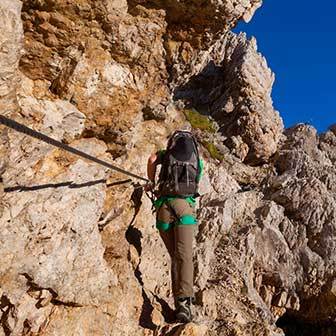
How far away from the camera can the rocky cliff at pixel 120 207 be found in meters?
7.11

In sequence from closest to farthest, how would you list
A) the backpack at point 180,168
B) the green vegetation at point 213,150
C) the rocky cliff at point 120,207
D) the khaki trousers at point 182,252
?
the rocky cliff at point 120,207 → the khaki trousers at point 182,252 → the backpack at point 180,168 → the green vegetation at point 213,150

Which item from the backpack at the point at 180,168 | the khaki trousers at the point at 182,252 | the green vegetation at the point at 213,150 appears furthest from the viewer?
the green vegetation at the point at 213,150

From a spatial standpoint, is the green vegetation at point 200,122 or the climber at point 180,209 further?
the green vegetation at point 200,122

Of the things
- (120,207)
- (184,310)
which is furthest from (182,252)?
(120,207)

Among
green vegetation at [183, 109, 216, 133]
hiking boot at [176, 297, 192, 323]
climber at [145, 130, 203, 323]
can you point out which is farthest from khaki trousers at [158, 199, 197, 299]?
green vegetation at [183, 109, 216, 133]

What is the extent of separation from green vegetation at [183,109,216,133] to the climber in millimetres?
10971

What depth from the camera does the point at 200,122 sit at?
65.8ft

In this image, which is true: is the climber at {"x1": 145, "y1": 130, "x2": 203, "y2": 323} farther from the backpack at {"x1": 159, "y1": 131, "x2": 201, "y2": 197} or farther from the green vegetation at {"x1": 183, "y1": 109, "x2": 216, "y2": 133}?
the green vegetation at {"x1": 183, "y1": 109, "x2": 216, "y2": 133}

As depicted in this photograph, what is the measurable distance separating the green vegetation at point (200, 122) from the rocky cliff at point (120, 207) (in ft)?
14.7

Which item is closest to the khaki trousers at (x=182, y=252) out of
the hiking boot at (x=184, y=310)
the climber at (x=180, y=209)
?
the climber at (x=180, y=209)

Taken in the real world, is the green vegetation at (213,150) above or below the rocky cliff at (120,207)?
above

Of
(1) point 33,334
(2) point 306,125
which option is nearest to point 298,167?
(2) point 306,125

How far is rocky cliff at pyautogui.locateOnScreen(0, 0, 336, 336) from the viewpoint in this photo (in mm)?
7113

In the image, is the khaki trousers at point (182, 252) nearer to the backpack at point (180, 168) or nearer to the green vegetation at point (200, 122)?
the backpack at point (180, 168)
